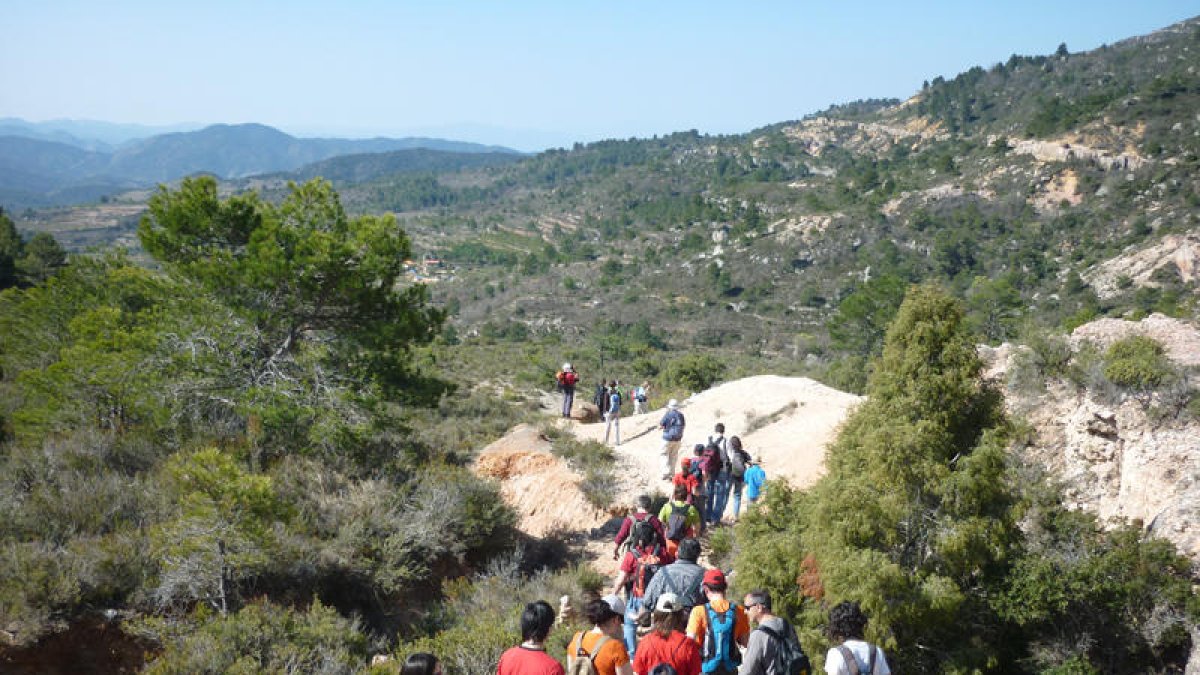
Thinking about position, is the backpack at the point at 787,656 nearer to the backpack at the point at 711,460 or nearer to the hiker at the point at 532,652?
the hiker at the point at 532,652

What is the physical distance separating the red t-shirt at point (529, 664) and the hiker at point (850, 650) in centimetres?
169

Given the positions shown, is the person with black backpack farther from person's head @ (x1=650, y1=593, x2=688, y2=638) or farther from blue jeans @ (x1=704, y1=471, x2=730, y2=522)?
blue jeans @ (x1=704, y1=471, x2=730, y2=522)

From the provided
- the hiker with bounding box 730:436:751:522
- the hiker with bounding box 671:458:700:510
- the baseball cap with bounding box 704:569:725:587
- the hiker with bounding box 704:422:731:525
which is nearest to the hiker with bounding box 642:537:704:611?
the baseball cap with bounding box 704:569:725:587

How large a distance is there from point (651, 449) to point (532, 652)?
11.3m

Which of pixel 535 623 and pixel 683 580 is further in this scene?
pixel 683 580

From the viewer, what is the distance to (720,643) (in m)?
4.89

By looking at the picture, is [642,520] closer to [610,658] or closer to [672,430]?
[610,658]

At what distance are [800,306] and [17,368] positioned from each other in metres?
56.6

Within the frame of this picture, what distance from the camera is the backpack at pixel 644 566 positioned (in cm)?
618

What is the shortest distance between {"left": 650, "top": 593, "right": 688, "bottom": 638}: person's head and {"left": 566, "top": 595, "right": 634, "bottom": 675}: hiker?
266 mm

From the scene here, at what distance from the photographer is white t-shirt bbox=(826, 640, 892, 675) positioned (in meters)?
4.11

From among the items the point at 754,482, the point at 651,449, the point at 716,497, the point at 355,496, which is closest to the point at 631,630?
the point at 355,496

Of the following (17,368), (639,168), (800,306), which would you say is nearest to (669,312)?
(800,306)

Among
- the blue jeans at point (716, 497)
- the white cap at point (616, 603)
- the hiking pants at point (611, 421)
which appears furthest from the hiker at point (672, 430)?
the white cap at point (616, 603)
